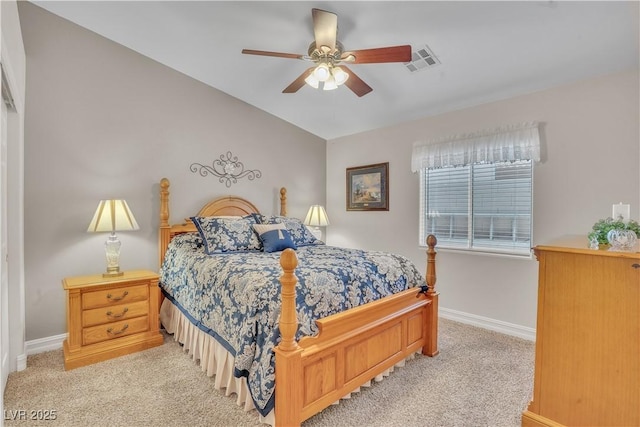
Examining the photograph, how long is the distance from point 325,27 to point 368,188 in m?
2.65

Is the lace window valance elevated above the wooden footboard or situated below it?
above

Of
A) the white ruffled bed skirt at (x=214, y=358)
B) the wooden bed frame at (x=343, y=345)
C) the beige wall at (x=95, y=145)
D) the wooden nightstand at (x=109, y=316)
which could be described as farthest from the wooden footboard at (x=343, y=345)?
the beige wall at (x=95, y=145)

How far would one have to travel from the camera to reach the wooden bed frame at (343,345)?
166cm

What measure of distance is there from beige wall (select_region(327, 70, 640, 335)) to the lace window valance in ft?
0.33

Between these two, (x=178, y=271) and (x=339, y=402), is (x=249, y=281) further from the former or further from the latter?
(x=178, y=271)

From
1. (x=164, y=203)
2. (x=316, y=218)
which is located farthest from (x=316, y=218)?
(x=164, y=203)

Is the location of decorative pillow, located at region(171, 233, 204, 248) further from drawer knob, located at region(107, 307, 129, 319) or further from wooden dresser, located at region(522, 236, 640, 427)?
wooden dresser, located at region(522, 236, 640, 427)

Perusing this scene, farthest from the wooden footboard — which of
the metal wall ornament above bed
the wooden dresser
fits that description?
the metal wall ornament above bed

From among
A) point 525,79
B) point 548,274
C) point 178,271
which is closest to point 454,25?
point 525,79

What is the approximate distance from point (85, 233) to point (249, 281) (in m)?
2.09

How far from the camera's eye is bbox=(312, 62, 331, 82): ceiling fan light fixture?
2316 mm

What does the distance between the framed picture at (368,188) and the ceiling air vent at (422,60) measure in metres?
1.53

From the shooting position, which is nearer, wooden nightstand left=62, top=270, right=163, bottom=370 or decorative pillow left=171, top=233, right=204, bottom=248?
wooden nightstand left=62, top=270, right=163, bottom=370

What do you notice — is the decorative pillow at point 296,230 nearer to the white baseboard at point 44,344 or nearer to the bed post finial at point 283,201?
the bed post finial at point 283,201
